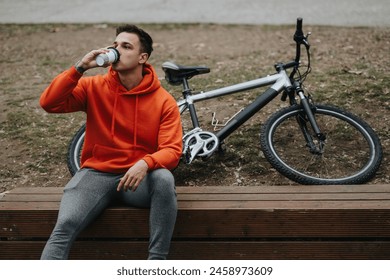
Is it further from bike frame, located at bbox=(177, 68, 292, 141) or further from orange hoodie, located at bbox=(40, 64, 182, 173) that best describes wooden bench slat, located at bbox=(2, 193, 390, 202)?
bike frame, located at bbox=(177, 68, 292, 141)

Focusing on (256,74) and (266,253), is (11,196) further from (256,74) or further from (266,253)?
(256,74)

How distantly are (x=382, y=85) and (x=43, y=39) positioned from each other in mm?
5902

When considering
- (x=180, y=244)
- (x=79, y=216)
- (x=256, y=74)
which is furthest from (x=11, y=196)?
(x=256, y=74)

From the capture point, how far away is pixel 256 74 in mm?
6383

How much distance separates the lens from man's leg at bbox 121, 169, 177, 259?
108 inches

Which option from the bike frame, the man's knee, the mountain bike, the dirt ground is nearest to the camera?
the man's knee

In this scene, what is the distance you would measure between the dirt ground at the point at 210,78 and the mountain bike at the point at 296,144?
24 cm

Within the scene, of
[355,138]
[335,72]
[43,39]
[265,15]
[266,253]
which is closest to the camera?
[266,253]

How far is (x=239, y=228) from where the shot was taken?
2.93 meters

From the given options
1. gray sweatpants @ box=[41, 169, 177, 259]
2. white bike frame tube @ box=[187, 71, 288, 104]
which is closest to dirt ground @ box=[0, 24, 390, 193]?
white bike frame tube @ box=[187, 71, 288, 104]

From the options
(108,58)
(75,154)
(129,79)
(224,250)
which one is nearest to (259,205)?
(224,250)

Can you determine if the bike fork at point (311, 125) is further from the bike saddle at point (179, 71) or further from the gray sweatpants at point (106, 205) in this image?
the gray sweatpants at point (106, 205)

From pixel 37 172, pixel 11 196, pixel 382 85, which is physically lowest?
pixel 37 172

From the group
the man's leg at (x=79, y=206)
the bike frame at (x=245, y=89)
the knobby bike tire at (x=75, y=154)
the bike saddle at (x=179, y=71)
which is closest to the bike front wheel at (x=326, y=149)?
the bike frame at (x=245, y=89)
